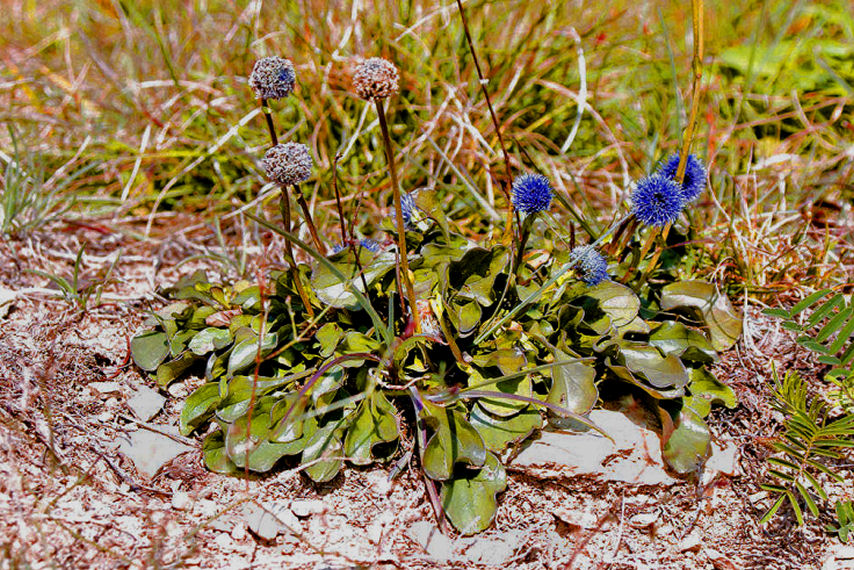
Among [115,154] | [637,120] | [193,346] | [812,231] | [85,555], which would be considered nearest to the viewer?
[85,555]

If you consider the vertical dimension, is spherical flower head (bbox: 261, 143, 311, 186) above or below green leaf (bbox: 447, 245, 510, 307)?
above

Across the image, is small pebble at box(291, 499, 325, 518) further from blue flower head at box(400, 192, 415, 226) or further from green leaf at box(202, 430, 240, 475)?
blue flower head at box(400, 192, 415, 226)

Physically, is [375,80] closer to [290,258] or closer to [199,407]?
[290,258]

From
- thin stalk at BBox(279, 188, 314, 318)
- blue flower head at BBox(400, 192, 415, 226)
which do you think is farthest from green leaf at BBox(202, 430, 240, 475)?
blue flower head at BBox(400, 192, 415, 226)

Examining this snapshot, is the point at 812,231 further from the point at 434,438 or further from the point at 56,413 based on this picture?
the point at 56,413

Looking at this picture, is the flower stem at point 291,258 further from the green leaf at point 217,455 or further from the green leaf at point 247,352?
the green leaf at point 217,455

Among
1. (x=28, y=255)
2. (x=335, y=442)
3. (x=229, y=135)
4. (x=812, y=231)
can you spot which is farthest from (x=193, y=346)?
(x=812, y=231)

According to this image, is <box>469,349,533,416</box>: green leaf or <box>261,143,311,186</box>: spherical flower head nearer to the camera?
<box>261,143,311,186</box>: spherical flower head

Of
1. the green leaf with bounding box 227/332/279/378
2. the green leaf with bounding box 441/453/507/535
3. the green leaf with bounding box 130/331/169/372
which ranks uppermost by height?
the green leaf with bounding box 227/332/279/378

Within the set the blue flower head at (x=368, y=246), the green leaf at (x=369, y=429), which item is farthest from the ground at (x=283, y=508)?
the blue flower head at (x=368, y=246)
